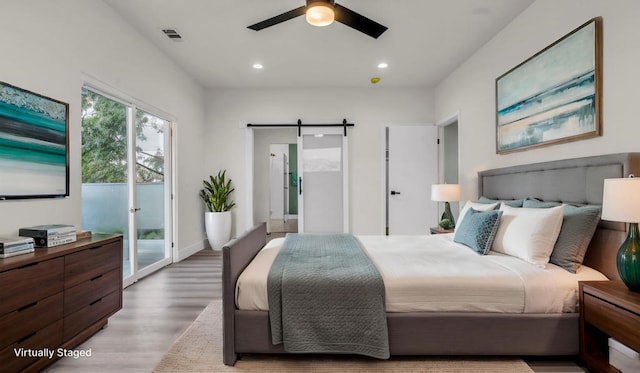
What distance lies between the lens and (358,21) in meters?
2.51

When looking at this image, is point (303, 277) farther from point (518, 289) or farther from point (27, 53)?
point (27, 53)

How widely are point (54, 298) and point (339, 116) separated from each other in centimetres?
447

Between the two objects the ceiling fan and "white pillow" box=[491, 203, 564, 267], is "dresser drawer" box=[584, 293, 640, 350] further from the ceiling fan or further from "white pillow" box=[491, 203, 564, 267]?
the ceiling fan

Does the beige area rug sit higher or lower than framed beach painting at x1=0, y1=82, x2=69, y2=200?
lower

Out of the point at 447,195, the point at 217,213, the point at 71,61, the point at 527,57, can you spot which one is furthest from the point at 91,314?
the point at 527,57

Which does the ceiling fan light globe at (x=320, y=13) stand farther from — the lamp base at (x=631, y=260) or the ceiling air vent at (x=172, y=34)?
the lamp base at (x=631, y=260)

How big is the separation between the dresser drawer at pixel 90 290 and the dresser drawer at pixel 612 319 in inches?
119

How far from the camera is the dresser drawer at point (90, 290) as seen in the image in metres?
2.02

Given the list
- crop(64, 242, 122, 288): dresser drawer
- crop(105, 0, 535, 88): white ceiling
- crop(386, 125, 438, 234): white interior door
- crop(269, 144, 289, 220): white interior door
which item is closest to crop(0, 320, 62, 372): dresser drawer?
crop(64, 242, 122, 288): dresser drawer

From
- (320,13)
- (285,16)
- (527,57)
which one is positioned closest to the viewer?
(320,13)

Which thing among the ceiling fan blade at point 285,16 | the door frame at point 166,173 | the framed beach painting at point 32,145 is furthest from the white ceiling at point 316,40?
the framed beach painting at point 32,145

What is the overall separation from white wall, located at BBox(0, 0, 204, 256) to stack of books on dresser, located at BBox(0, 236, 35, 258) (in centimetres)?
28

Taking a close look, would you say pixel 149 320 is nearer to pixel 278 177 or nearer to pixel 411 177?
pixel 411 177

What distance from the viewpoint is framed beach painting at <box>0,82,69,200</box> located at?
6.61ft
